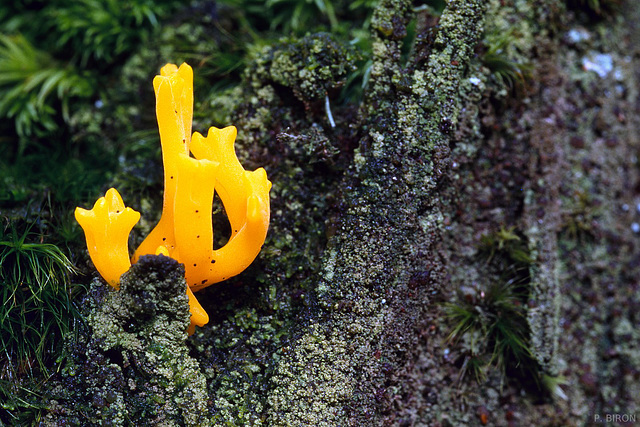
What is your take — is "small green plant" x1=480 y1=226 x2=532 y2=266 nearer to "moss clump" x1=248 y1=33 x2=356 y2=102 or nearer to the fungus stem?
the fungus stem

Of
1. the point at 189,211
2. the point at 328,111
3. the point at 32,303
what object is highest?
the point at 328,111

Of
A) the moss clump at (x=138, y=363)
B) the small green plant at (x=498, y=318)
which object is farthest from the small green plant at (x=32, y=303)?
the small green plant at (x=498, y=318)

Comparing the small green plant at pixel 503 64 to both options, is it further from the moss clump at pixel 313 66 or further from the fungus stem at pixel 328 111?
the fungus stem at pixel 328 111

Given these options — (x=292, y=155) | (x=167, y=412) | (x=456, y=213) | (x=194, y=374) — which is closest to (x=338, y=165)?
(x=292, y=155)

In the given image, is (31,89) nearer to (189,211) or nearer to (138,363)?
(189,211)

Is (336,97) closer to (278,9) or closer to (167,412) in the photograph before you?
(278,9)

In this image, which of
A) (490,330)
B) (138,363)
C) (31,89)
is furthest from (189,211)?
(31,89)

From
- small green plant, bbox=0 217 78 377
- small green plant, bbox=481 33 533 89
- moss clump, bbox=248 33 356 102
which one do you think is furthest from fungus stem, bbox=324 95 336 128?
small green plant, bbox=0 217 78 377
